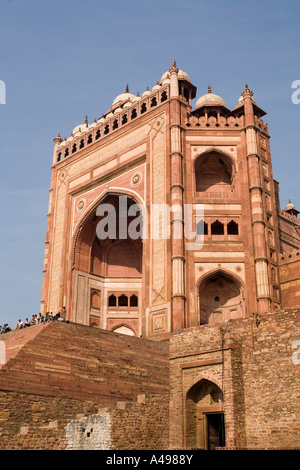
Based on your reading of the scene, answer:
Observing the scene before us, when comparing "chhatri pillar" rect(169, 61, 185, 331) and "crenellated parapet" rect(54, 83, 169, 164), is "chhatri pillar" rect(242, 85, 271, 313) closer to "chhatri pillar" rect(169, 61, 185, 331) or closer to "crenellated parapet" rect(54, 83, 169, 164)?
"chhatri pillar" rect(169, 61, 185, 331)

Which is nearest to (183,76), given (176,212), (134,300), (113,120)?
(113,120)

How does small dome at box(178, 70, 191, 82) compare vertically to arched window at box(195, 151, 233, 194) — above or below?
above

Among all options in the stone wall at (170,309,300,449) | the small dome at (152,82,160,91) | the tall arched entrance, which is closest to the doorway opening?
the stone wall at (170,309,300,449)

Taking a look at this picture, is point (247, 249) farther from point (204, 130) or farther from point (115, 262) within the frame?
point (115, 262)

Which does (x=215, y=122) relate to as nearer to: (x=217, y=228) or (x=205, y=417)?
(x=217, y=228)

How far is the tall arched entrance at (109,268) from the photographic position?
32844 mm

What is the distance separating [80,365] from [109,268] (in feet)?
53.7

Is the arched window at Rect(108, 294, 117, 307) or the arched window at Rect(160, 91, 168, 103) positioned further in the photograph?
the arched window at Rect(108, 294, 117, 307)

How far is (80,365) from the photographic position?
61.2 ft

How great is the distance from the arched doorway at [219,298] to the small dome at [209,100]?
9.93 m

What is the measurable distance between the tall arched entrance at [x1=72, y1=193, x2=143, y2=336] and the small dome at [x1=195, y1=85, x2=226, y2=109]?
6.79m

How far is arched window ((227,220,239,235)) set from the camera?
28169mm

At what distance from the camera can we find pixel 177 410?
1608 cm

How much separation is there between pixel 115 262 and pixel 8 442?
21.5 m
